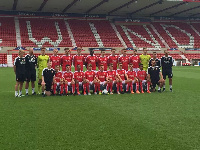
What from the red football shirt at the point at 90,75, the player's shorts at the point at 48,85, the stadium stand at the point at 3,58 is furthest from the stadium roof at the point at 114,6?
the player's shorts at the point at 48,85

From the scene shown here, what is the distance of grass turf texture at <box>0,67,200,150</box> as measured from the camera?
3.69 meters

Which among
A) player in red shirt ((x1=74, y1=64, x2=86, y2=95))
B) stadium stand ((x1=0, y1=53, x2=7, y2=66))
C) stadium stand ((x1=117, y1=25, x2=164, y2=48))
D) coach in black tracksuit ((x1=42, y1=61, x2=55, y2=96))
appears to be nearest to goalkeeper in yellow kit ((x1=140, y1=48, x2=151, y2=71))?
player in red shirt ((x1=74, y1=64, x2=86, y2=95))

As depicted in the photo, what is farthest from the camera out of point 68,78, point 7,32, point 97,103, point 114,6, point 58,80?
point 114,6

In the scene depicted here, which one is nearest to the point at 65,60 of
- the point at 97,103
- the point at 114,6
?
the point at 97,103

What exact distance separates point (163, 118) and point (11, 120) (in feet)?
10.1

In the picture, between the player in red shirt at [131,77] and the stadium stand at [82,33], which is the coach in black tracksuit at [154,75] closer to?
the player in red shirt at [131,77]

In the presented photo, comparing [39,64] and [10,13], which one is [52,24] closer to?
[10,13]

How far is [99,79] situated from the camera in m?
9.41

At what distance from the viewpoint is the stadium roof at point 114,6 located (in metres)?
30.9

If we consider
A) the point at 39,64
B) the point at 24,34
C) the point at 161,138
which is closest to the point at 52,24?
the point at 24,34

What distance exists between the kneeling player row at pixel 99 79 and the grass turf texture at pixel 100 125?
176cm

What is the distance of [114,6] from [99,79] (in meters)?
26.3

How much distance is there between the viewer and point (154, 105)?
6.73 m

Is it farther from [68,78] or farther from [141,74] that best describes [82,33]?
[68,78]
